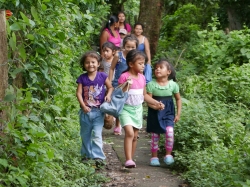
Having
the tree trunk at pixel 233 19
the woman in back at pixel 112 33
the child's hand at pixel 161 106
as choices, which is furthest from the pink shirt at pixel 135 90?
the tree trunk at pixel 233 19

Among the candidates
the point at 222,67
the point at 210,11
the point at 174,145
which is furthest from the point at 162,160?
the point at 210,11

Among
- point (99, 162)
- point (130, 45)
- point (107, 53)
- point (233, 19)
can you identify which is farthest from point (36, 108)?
point (233, 19)

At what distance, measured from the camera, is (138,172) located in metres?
7.21

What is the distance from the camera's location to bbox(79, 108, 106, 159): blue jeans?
7246 millimetres

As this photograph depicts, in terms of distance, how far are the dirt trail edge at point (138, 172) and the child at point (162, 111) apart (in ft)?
0.90

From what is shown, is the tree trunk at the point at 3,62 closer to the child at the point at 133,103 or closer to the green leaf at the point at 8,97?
the green leaf at the point at 8,97

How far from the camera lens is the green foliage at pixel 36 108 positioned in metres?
4.94

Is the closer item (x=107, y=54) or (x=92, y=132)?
(x=92, y=132)

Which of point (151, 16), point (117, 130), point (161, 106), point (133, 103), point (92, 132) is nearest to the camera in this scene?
point (92, 132)

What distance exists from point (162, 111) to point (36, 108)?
2240 millimetres

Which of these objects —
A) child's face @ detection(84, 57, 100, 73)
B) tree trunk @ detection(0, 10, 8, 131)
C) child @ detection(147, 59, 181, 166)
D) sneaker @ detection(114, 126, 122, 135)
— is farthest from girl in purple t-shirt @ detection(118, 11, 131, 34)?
tree trunk @ detection(0, 10, 8, 131)

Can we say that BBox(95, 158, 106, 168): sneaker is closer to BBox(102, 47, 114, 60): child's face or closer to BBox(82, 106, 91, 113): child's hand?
BBox(82, 106, 91, 113): child's hand

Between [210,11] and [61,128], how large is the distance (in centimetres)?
1255

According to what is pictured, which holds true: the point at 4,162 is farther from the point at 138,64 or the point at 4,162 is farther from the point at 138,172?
the point at 138,64
